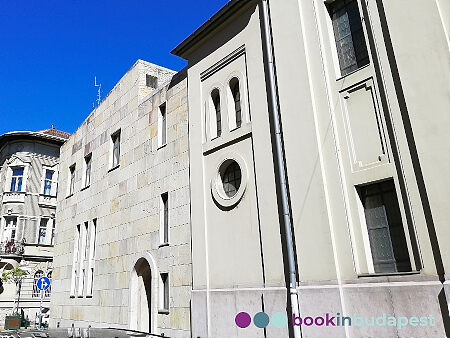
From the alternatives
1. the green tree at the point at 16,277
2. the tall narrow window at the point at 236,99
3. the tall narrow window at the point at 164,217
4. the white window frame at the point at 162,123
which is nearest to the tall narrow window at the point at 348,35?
the tall narrow window at the point at 236,99

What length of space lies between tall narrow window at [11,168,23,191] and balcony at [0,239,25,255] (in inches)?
194

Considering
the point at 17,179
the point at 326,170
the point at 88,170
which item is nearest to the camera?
the point at 326,170

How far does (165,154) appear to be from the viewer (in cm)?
1395

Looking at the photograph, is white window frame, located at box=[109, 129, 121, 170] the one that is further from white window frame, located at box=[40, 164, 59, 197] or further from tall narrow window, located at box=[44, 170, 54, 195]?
tall narrow window, located at box=[44, 170, 54, 195]

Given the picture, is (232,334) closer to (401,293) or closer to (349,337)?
(349,337)

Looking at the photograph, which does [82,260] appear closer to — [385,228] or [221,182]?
[221,182]

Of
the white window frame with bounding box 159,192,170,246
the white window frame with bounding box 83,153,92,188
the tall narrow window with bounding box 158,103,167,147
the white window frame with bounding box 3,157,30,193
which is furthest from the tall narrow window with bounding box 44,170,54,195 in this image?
the white window frame with bounding box 159,192,170,246

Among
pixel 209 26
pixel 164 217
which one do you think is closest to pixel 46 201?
pixel 164 217

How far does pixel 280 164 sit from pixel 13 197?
29.8 m

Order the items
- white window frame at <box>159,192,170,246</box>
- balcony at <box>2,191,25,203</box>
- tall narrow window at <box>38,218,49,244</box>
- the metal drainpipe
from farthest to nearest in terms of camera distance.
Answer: tall narrow window at <box>38,218,49,244</box>
balcony at <box>2,191,25,203</box>
white window frame at <box>159,192,170,246</box>
the metal drainpipe

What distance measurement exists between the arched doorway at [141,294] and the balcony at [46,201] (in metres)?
22.3

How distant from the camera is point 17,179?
32875 millimetres

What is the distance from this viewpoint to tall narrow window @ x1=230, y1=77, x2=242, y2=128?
37.9ft

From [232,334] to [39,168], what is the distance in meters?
29.5
